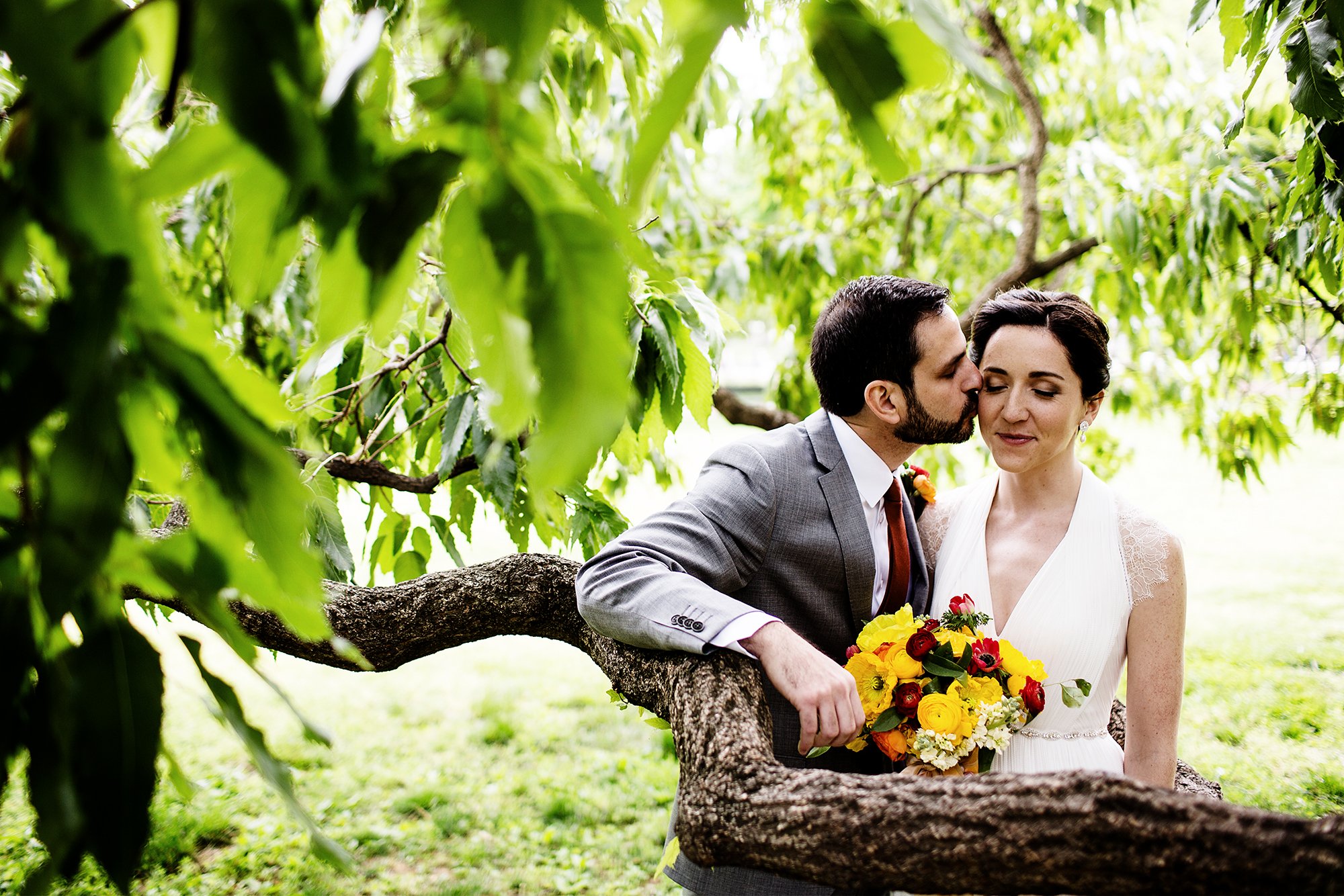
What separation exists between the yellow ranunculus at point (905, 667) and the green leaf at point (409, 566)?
1.26 m

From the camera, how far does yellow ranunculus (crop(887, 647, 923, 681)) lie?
174 cm

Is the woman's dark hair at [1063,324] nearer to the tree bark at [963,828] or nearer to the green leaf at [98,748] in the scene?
the tree bark at [963,828]

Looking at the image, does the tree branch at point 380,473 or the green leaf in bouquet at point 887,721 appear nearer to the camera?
the green leaf in bouquet at point 887,721

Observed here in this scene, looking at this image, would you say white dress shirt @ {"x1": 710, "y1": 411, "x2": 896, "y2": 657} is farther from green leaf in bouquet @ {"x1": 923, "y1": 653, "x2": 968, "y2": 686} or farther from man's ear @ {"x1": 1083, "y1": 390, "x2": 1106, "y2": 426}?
man's ear @ {"x1": 1083, "y1": 390, "x2": 1106, "y2": 426}

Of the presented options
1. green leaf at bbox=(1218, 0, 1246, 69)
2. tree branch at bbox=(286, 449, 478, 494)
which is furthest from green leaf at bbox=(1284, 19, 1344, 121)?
tree branch at bbox=(286, 449, 478, 494)

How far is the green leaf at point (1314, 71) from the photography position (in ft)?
4.13

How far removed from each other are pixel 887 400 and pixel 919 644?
1.96 feet

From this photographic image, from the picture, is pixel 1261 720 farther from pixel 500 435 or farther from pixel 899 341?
pixel 500 435

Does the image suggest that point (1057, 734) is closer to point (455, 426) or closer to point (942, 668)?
point (942, 668)

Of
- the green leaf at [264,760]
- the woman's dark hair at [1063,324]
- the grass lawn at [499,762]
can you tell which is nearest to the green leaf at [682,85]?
the green leaf at [264,760]

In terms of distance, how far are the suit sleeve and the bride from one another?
1.95 feet

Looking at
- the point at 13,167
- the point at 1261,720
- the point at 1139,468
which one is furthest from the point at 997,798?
the point at 1139,468

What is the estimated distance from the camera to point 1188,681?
618cm

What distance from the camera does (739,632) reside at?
1.43 m
